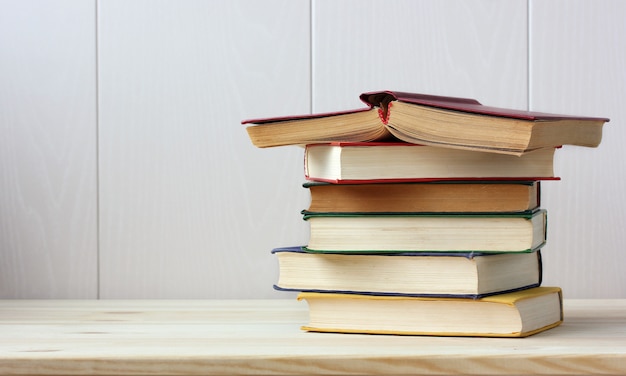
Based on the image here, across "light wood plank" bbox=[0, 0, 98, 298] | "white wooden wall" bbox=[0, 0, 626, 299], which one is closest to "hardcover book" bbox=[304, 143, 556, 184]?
"white wooden wall" bbox=[0, 0, 626, 299]

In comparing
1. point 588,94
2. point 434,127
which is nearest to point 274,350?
point 434,127

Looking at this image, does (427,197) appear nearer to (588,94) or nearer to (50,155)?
(588,94)

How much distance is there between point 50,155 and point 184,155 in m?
0.20

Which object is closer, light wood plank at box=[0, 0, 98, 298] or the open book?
the open book

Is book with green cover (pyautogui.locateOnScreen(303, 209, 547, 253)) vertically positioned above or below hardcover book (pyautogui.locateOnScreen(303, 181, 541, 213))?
below

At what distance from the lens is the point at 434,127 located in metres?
0.76

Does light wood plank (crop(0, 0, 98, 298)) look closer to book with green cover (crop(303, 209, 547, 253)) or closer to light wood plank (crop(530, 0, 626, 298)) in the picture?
book with green cover (crop(303, 209, 547, 253))

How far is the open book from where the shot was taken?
2.38ft

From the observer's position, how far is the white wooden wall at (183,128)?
117 centimetres

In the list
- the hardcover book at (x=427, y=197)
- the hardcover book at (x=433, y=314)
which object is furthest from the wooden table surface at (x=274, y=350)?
the hardcover book at (x=427, y=197)

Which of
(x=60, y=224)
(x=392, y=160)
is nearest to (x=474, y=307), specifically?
(x=392, y=160)

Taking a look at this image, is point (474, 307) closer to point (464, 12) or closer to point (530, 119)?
point (530, 119)

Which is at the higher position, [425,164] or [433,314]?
[425,164]

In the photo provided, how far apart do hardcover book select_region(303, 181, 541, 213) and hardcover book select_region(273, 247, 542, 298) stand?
0.05 m
